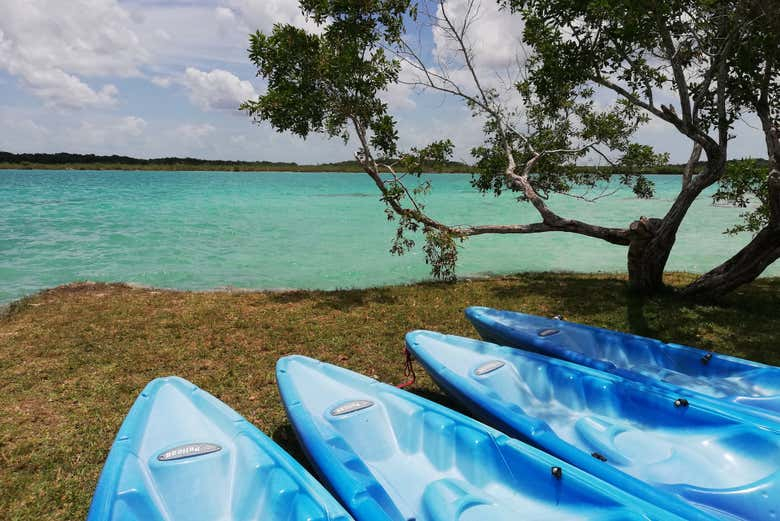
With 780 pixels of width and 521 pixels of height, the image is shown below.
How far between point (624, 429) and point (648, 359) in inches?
60.8

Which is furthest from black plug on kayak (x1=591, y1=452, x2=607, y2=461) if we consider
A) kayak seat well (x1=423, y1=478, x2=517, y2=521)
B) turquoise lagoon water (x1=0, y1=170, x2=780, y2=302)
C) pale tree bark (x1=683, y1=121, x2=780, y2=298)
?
turquoise lagoon water (x1=0, y1=170, x2=780, y2=302)

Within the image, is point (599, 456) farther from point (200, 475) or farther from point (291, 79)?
point (291, 79)

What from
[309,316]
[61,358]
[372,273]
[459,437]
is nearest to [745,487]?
[459,437]

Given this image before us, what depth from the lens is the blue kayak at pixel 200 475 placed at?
2.87 meters

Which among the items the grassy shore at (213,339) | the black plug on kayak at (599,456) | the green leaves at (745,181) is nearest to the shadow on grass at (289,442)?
the grassy shore at (213,339)

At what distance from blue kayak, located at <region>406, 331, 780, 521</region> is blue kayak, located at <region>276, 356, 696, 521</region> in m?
0.34

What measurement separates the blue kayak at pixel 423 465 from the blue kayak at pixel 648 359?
1816 millimetres

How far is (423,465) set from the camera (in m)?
3.66

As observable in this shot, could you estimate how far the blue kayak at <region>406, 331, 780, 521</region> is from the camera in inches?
128

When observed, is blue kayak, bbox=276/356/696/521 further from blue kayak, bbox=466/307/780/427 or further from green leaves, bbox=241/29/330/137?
green leaves, bbox=241/29/330/137

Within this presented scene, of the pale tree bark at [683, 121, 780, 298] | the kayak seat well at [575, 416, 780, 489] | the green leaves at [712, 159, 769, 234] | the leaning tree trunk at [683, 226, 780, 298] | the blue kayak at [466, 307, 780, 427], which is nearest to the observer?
the kayak seat well at [575, 416, 780, 489]

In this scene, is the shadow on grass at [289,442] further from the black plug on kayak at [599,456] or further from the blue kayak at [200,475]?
the black plug on kayak at [599,456]

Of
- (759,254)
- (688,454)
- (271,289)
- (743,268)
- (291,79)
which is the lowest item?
(271,289)

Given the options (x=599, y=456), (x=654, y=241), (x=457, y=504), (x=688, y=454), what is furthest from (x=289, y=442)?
(x=654, y=241)
